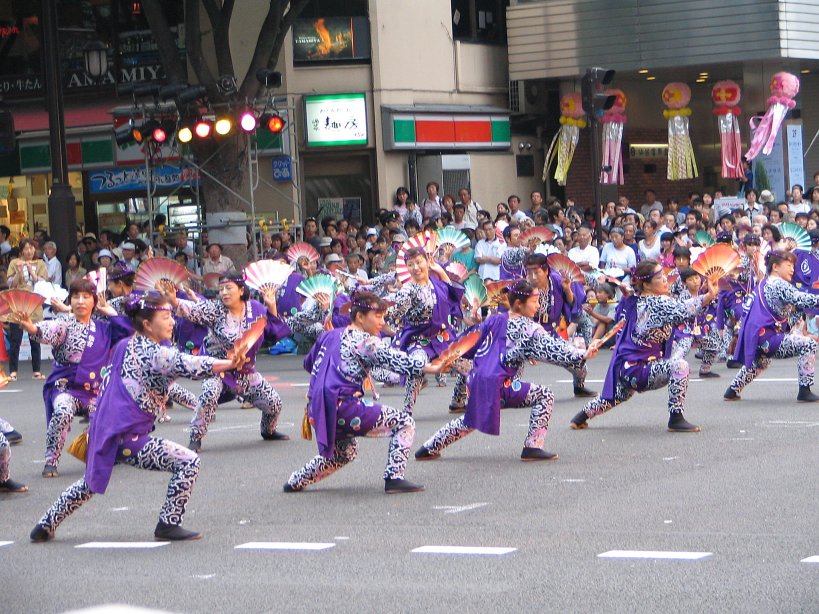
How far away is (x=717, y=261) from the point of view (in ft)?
40.2

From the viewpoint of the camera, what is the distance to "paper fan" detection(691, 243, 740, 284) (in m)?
12.2

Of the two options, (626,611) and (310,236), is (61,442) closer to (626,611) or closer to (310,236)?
(626,611)

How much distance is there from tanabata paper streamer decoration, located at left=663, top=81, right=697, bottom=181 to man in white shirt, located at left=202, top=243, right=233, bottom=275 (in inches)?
357

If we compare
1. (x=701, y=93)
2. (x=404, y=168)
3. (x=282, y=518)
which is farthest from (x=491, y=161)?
(x=282, y=518)

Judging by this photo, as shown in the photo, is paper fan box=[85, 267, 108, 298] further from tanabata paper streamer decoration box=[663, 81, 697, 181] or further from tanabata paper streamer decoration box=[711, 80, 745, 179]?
tanabata paper streamer decoration box=[711, 80, 745, 179]

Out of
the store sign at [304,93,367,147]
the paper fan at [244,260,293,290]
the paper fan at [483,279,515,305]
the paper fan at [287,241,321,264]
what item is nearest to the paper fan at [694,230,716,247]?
the paper fan at [287,241,321,264]

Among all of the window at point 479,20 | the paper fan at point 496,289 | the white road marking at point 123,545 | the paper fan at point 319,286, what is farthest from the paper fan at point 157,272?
the window at point 479,20

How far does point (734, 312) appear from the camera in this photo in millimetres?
16312

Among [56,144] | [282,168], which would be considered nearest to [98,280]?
[56,144]

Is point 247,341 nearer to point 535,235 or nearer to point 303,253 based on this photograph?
point 303,253

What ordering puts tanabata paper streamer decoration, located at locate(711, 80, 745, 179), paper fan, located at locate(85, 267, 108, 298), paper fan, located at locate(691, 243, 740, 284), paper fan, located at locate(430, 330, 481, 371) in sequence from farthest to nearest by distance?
tanabata paper streamer decoration, located at locate(711, 80, 745, 179)
paper fan, located at locate(691, 243, 740, 284)
paper fan, located at locate(85, 267, 108, 298)
paper fan, located at locate(430, 330, 481, 371)

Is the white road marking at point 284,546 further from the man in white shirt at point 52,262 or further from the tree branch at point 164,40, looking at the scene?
the tree branch at point 164,40

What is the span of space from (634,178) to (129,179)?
33.7ft

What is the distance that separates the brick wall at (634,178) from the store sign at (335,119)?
5067 millimetres
